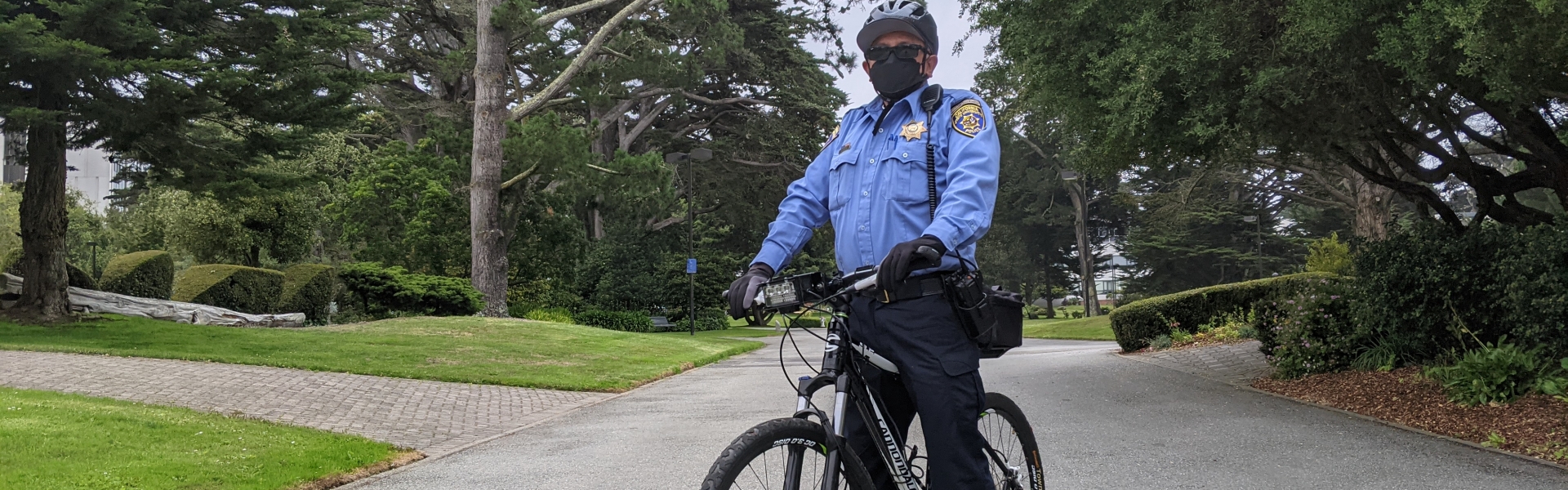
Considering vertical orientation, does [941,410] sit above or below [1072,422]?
above

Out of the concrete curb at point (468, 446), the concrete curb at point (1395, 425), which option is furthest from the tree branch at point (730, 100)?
the concrete curb at point (1395, 425)

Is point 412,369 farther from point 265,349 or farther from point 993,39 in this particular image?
point 993,39

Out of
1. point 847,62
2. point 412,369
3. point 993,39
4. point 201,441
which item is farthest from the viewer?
point 847,62

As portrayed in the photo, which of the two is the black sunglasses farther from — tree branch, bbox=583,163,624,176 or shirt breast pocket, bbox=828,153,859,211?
tree branch, bbox=583,163,624,176

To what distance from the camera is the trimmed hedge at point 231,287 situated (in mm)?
21625

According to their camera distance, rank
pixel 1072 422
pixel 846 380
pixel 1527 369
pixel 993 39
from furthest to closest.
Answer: pixel 993 39, pixel 1072 422, pixel 1527 369, pixel 846 380

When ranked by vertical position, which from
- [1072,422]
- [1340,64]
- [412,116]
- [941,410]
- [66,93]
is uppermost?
[412,116]

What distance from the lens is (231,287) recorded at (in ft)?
72.3

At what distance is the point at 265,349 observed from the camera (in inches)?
565

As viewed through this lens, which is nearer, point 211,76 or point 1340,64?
point 1340,64

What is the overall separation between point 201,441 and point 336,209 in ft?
94.4

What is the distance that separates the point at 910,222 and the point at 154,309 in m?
19.5

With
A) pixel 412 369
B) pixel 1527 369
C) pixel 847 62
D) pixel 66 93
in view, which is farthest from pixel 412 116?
pixel 1527 369

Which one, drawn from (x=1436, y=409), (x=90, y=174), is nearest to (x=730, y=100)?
(x=1436, y=409)
